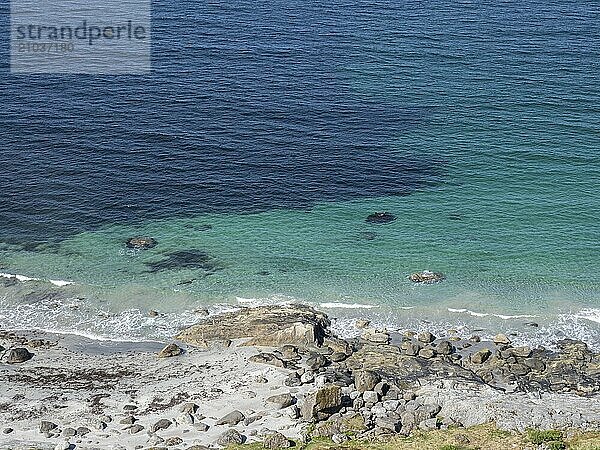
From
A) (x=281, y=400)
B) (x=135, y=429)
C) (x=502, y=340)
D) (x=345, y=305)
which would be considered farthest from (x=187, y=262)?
(x=502, y=340)

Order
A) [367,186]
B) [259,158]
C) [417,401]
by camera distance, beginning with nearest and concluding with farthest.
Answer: [417,401]
[367,186]
[259,158]

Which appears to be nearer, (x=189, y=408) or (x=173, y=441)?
(x=173, y=441)

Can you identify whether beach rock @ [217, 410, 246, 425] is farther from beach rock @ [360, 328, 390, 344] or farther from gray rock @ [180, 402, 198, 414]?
beach rock @ [360, 328, 390, 344]

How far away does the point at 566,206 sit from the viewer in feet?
267

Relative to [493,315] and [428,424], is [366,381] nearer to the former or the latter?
[428,424]

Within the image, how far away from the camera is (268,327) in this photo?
62.5 m

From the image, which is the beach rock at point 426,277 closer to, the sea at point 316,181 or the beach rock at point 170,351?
the sea at point 316,181

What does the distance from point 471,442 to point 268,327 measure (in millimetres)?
18892

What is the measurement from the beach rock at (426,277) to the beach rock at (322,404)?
21.3m

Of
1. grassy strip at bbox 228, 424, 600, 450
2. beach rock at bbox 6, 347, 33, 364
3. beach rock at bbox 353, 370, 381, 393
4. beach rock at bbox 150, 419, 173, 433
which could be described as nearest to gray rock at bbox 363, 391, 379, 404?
beach rock at bbox 353, 370, 381, 393

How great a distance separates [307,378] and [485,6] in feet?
351

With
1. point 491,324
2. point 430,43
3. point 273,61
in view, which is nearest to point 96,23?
point 273,61

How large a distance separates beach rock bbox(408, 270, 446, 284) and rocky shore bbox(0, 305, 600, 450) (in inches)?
307

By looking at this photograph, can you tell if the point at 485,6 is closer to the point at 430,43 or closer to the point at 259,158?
the point at 430,43
